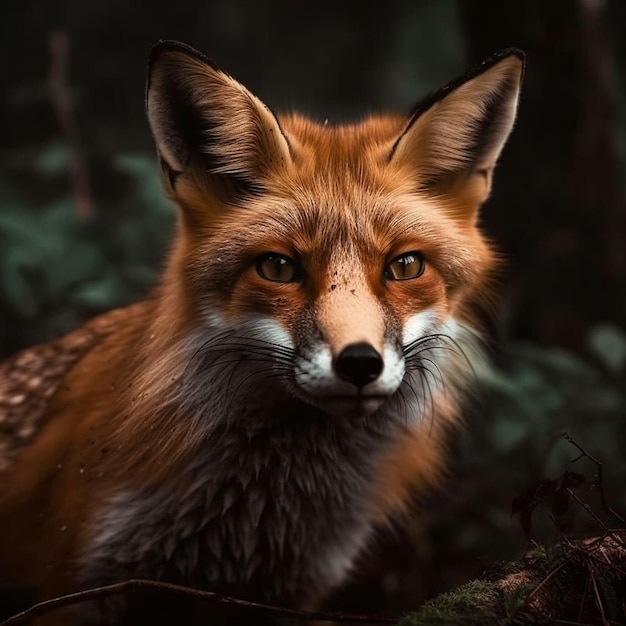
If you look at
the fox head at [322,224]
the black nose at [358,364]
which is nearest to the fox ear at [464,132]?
the fox head at [322,224]

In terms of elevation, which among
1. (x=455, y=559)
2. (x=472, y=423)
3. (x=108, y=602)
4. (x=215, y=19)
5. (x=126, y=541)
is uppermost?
(x=215, y=19)

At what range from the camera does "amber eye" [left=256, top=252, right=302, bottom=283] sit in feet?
5.65

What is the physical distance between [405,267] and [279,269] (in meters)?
0.28

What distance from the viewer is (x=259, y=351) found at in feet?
5.87

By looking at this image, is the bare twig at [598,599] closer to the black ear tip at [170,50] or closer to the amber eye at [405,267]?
the amber eye at [405,267]

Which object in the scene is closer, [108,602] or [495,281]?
[108,602]

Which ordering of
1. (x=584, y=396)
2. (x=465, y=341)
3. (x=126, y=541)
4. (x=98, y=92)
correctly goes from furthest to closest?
(x=98, y=92)
(x=584, y=396)
(x=465, y=341)
(x=126, y=541)

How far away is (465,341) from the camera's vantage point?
2.09 meters

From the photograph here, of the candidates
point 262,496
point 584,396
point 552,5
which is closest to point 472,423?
point 584,396

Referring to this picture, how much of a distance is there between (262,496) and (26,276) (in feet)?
5.70

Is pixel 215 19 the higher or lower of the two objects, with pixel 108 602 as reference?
higher

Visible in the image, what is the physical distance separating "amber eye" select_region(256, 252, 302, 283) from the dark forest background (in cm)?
90

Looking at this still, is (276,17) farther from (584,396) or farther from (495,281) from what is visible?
(495,281)

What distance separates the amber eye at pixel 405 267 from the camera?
1.77 meters
